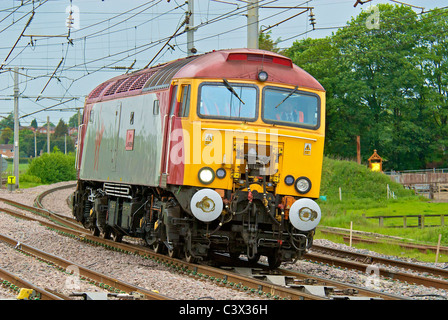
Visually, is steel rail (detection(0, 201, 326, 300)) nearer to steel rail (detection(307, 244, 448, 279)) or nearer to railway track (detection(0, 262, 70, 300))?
railway track (detection(0, 262, 70, 300))

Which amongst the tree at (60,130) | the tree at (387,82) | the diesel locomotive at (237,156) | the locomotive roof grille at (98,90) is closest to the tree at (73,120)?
the tree at (60,130)

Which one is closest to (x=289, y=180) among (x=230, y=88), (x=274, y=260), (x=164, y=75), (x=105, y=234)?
(x=274, y=260)

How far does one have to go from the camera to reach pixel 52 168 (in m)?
52.6

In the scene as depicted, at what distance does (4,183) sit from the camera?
51.1 m

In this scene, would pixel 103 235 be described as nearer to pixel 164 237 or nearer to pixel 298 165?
pixel 164 237

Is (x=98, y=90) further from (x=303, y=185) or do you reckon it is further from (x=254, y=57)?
(x=303, y=185)

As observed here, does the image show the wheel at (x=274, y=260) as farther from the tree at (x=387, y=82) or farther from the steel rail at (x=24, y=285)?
the tree at (x=387, y=82)

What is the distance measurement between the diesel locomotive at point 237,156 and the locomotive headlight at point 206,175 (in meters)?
0.02

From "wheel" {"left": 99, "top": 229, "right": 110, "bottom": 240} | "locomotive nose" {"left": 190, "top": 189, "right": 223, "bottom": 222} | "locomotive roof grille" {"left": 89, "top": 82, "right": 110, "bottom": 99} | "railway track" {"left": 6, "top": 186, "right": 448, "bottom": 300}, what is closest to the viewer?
"railway track" {"left": 6, "top": 186, "right": 448, "bottom": 300}

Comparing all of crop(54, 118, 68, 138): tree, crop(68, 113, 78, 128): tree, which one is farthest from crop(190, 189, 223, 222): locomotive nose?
crop(68, 113, 78, 128): tree

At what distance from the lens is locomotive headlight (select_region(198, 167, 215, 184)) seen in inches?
472

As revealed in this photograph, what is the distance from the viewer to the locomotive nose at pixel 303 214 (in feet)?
39.2

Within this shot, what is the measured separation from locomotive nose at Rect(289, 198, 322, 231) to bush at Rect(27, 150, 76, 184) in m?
42.4

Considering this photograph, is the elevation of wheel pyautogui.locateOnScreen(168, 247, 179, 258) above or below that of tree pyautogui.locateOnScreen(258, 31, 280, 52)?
below
